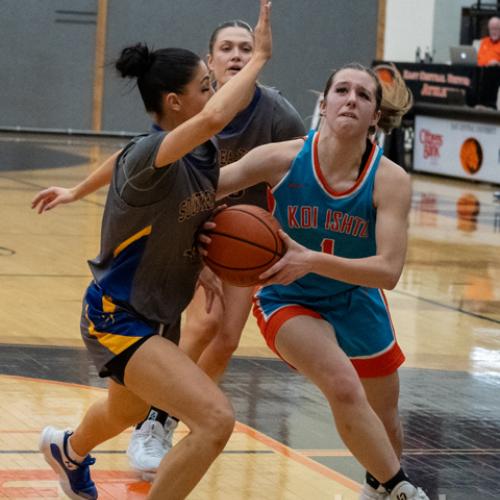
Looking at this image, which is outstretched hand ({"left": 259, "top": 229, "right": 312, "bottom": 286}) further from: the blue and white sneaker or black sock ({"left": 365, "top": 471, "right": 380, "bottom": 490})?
the blue and white sneaker

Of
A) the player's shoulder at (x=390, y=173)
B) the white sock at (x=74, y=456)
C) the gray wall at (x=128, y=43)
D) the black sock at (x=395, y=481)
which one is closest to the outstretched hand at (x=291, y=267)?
the player's shoulder at (x=390, y=173)

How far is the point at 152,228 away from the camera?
13.6 feet

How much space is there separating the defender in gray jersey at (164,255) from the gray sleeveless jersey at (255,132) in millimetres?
1209

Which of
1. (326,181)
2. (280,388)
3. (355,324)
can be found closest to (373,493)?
(355,324)

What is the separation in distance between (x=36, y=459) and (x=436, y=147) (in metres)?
14.1

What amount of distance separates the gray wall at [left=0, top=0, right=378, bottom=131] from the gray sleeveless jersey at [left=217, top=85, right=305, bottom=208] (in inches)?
650

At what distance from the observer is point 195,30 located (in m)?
22.8

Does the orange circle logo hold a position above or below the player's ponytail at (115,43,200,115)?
below

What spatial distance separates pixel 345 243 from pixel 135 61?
3.34 feet

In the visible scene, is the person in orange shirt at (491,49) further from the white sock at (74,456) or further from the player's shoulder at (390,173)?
the white sock at (74,456)

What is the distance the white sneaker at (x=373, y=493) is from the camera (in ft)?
14.8

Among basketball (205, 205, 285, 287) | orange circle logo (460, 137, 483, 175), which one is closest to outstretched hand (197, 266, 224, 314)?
basketball (205, 205, 285, 287)

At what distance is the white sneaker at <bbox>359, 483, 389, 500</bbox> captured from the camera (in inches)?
177

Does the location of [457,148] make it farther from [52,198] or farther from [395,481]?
[395,481]
